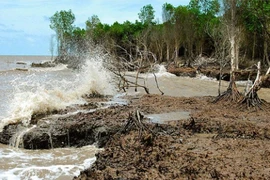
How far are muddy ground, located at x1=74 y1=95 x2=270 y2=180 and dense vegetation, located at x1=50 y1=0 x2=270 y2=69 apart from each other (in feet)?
58.7

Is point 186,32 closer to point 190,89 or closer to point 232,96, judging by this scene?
point 190,89

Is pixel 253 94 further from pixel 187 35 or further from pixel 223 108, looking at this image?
pixel 187 35

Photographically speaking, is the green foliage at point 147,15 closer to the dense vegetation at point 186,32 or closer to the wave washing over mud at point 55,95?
the dense vegetation at point 186,32

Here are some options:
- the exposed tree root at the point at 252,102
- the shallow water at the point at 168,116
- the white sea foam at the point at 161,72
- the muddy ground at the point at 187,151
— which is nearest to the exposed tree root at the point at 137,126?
the muddy ground at the point at 187,151

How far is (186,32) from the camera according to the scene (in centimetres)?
5144

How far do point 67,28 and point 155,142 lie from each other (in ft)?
225

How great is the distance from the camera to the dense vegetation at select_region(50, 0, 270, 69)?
33.7m

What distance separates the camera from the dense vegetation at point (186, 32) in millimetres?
33719

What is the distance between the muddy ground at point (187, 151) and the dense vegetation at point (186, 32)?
58.7ft

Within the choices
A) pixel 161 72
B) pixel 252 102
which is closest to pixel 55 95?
pixel 252 102

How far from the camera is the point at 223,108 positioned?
1380 cm

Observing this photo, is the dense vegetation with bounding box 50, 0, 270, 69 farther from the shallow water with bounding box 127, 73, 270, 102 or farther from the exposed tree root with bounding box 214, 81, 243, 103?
the exposed tree root with bounding box 214, 81, 243, 103

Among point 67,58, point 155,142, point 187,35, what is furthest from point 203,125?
point 67,58

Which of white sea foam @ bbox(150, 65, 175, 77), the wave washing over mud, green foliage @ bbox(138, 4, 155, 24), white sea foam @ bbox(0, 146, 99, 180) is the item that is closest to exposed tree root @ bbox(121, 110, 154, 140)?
white sea foam @ bbox(0, 146, 99, 180)
